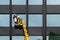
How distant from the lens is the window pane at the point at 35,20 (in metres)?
34.0

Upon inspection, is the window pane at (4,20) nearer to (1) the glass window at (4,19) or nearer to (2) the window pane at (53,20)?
(1) the glass window at (4,19)

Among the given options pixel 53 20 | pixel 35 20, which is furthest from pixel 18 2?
pixel 53 20

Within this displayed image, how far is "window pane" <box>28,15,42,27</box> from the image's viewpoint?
112 feet

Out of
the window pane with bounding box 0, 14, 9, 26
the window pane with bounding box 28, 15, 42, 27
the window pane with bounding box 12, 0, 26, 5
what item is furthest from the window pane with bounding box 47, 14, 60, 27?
the window pane with bounding box 0, 14, 9, 26

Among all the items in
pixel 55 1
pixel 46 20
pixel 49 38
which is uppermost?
pixel 55 1

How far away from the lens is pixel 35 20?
34.1m

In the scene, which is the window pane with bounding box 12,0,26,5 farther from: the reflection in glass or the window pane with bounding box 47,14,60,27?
the window pane with bounding box 47,14,60,27

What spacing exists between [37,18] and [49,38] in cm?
286

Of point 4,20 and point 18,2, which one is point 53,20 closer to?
point 18,2

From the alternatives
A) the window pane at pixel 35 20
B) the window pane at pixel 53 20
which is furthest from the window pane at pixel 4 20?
the window pane at pixel 53 20

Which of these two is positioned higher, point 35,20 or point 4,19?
point 4,19

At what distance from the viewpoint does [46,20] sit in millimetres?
34062

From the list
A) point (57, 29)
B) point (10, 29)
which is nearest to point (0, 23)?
point (10, 29)

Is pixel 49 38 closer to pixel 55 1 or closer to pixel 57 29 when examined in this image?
pixel 57 29
